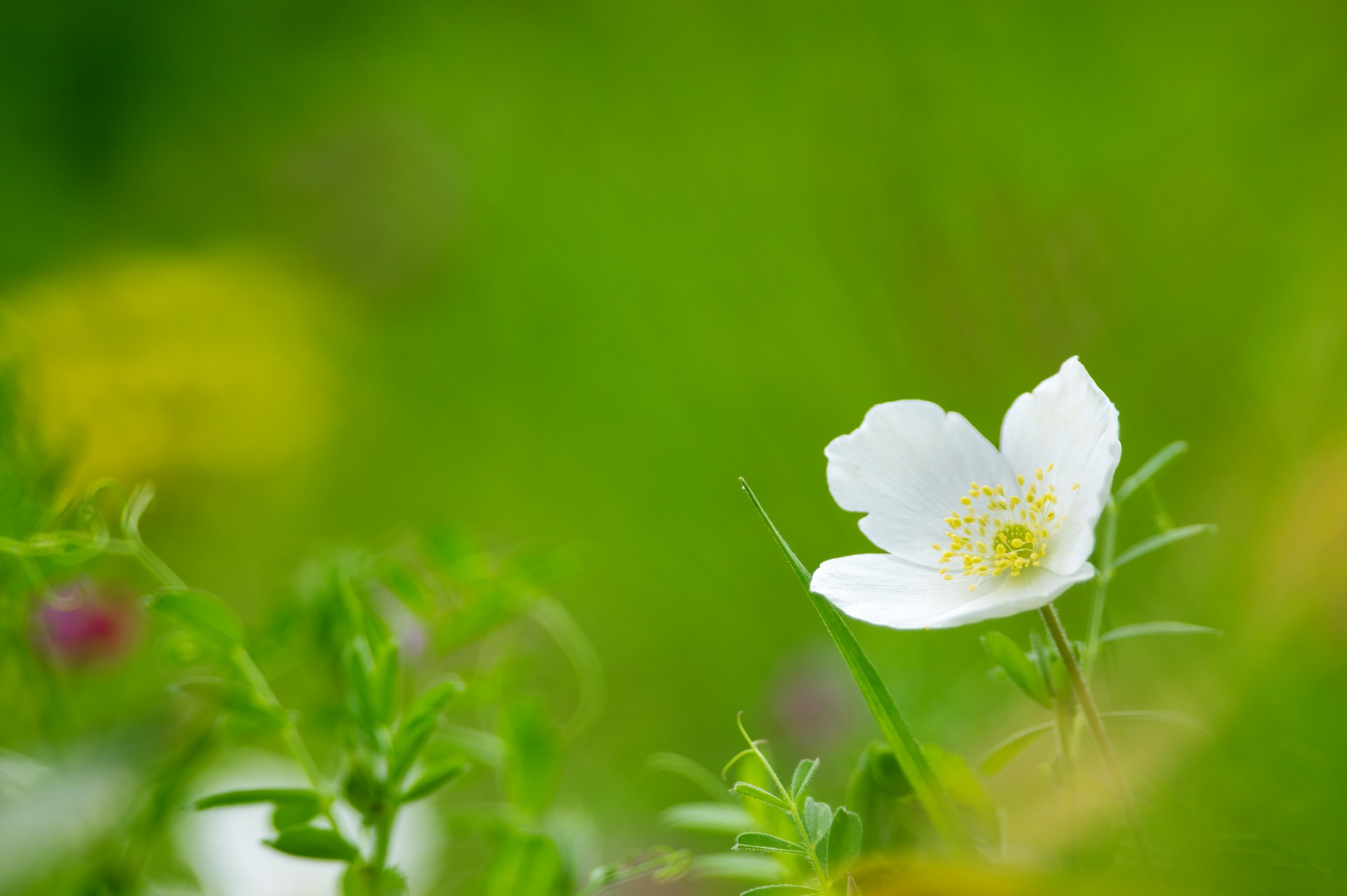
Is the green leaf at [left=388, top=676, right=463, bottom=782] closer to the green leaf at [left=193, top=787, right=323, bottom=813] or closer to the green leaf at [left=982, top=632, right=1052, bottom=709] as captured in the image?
the green leaf at [left=193, top=787, right=323, bottom=813]

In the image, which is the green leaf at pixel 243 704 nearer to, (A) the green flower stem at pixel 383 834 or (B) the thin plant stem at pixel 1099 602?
(A) the green flower stem at pixel 383 834

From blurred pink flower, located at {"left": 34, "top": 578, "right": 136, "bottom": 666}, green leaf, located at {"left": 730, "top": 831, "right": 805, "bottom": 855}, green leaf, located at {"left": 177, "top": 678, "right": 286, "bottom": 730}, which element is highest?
blurred pink flower, located at {"left": 34, "top": 578, "right": 136, "bottom": 666}

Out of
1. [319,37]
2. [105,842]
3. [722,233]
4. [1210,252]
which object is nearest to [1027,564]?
[105,842]

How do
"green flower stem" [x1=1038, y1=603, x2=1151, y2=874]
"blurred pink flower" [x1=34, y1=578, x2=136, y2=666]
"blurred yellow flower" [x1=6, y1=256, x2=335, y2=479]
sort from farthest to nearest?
"blurred yellow flower" [x1=6, y1=256, x2=335, y2=479]
"blurred pink flower" [x1=34, y1=578, x2=136, y2=666]
"green flower stem" [x1=1038, y1=603, x2=1151, y2=874]

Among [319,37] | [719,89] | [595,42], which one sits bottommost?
[719,89]

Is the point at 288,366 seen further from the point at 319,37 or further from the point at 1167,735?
the point at 1167,735

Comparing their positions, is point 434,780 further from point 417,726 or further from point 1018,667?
point 1018,667

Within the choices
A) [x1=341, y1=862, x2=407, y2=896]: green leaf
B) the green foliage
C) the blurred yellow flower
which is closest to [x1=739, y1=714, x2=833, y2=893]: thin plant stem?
the green foliage
